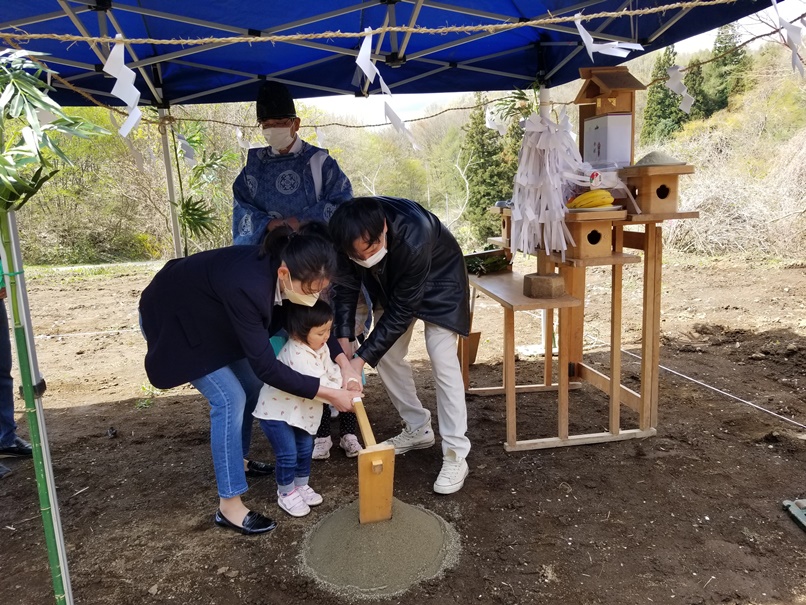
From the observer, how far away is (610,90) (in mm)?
2783

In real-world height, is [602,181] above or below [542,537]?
above

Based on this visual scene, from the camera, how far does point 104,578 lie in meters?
2.01

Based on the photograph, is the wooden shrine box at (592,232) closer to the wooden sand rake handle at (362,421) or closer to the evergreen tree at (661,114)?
the wooden sand rake handle at (362,421)

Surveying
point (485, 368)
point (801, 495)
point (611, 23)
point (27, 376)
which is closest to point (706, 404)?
point (801, 495)

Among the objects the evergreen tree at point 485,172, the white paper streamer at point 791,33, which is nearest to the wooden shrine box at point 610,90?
the white paper streamer at point 791,33

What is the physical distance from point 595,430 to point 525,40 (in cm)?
242

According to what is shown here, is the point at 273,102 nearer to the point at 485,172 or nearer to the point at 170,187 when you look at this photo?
the point at 170,187

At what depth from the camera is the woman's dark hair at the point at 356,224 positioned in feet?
6.60

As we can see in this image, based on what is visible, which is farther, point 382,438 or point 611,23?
point 611,23

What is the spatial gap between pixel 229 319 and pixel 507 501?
4.34 feet

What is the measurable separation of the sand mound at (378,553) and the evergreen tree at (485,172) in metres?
11.9

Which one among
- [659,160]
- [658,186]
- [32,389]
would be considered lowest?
[32,389]

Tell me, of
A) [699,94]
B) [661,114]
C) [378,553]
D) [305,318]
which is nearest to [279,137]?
[305,318]

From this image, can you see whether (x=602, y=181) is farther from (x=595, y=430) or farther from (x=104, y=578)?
(x=104, y=578)
